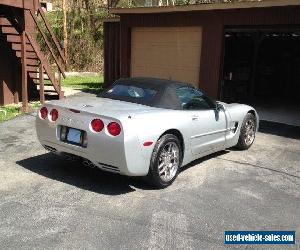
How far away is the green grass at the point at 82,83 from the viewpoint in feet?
56.3

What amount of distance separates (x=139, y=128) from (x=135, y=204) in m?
0.92

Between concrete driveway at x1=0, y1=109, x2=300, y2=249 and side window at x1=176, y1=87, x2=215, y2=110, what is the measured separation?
99 centimetres

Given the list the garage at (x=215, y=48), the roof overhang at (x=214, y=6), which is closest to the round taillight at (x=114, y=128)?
the garage at (x=215, y=48)

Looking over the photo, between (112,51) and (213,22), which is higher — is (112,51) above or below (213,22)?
below

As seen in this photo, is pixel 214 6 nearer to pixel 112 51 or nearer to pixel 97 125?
pixel 112 51

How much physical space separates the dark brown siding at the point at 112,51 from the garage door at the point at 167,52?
5.77 feet

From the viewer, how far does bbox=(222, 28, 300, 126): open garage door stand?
13.5 meters

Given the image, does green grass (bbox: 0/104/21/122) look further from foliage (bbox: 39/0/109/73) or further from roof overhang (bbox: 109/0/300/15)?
foliage (bbox: 39/0/109/73)

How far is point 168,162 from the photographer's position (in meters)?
5.61

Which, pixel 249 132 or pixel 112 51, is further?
pixel 112 51

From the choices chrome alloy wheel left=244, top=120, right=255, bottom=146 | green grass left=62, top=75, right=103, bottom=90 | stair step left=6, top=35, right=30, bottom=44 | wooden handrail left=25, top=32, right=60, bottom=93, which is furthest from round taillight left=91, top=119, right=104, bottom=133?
green grass left=62, top=75, right=103, bottom=90

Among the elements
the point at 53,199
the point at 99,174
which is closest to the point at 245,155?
the point at 99,174

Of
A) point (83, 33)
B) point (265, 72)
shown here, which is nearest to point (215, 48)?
point (265, 72)

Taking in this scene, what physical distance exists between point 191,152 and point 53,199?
7.20 ft
